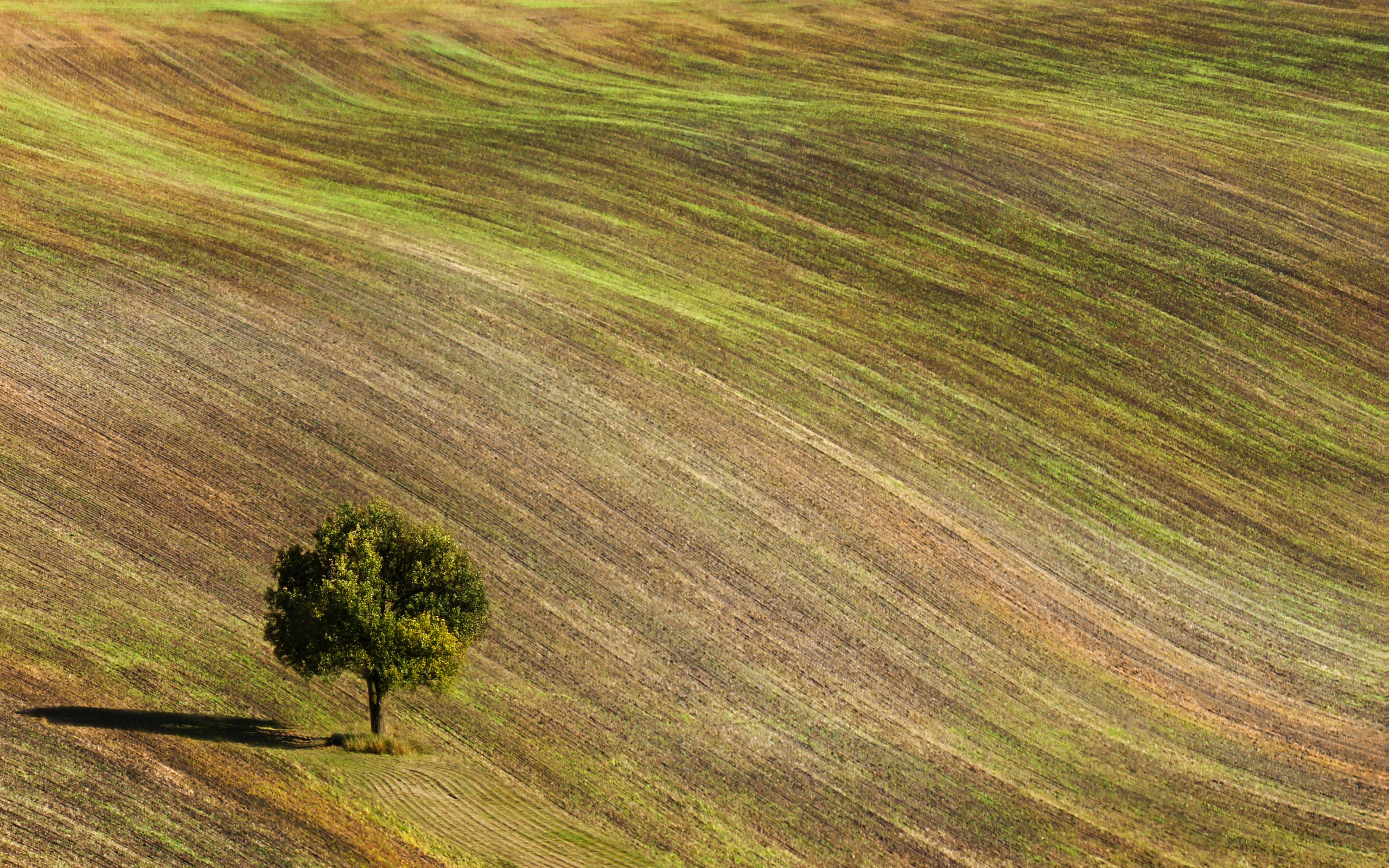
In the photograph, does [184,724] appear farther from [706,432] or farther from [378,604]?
[706,432]

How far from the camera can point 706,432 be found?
36.4m

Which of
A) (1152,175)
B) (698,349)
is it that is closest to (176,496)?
(698,349)

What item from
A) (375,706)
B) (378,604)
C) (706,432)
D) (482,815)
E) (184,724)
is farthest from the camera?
(706,432)

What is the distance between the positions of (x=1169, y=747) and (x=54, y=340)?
1238 inches

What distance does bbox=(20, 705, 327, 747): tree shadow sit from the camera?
874 inches

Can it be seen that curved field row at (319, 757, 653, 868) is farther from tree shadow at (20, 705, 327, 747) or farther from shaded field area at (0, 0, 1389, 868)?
tree shadow at (20, 705, 327, 747)

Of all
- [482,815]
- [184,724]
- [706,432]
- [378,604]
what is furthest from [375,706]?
[706,432]

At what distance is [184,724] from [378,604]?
14.3 feet

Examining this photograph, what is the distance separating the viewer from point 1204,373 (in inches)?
Answer: 1708

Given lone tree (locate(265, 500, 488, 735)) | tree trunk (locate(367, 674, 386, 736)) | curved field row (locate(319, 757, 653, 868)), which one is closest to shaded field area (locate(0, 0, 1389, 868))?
curved field row (locate(319, 757, 653, 868))

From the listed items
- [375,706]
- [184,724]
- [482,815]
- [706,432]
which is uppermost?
[706,432]

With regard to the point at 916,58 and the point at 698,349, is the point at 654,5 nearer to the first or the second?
the point at 916,58

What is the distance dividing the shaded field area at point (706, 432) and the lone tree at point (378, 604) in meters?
2.07

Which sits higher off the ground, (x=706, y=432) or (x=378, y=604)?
(x=706, y=432)
